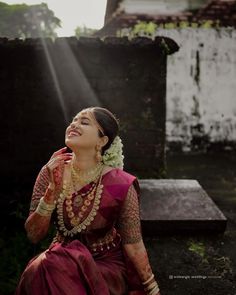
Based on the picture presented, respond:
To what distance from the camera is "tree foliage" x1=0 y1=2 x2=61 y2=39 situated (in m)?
21.5

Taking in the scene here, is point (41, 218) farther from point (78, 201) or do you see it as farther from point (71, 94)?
point (71, 94)

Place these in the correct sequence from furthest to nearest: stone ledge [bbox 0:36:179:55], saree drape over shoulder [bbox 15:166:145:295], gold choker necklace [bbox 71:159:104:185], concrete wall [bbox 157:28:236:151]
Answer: concrete wall [bbox 157:28:236:151]
stone ledge [bbox 0:36:179:55]
gold choker necklace [bbox 71:159:104:185]
saree drape over shoulder [bbox 15:166:145:295]

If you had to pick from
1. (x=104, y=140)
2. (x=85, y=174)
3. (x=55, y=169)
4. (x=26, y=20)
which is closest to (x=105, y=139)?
→ (x=104, y=140)

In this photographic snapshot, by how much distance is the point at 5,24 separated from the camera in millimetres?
21453

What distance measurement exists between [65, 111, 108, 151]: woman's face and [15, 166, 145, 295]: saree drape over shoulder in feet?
0.75

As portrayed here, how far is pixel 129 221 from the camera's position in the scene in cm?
245

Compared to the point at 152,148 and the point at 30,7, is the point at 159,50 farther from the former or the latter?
the point at 30,7

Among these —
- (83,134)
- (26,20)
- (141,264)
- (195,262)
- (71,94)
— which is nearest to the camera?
(141,264)

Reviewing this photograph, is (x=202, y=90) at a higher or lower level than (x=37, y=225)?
higher

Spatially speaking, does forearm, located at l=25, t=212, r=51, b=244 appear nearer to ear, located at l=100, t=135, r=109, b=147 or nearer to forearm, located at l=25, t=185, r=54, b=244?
forearm, located at l=25, t=185, r=54, b=244

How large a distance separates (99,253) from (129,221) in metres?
0.27

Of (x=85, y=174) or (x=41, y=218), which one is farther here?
(x=85, y=174)

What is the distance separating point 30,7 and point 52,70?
60.5 feet

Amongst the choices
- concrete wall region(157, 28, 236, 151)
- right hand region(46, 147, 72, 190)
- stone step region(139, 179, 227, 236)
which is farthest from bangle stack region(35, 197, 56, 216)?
concrete wall region(157, 28, 236, 151)
